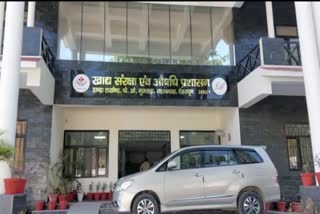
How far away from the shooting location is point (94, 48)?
12.6m

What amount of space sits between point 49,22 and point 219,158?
788 cm

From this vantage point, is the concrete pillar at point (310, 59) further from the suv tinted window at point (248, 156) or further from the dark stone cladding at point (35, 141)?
the dark stone cladding at point (35, 141)

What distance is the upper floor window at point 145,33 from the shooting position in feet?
41.2

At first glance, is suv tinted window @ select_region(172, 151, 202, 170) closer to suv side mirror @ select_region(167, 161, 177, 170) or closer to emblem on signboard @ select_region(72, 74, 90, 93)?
suv side mirror @ select_region(167, 161, 177, 170)

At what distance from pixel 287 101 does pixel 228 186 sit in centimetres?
590

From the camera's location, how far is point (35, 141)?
35.7 feet

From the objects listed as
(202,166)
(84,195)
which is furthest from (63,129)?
(202,166)

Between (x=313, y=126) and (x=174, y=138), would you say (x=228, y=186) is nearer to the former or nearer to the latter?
(x=313, y=126)

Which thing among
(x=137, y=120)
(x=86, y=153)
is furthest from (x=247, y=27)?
(x=86, y=153)

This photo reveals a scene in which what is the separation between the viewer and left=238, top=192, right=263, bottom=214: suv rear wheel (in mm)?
8062

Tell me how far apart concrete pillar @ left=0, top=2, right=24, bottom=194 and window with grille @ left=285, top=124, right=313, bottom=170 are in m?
9.39

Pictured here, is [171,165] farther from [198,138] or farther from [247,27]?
[247,27]

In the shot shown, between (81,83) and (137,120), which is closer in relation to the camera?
(81,83)

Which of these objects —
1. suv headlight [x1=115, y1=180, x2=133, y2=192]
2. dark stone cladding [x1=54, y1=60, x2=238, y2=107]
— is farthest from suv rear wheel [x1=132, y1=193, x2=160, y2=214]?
dark stone cladding [x1=54, y1=60, x2=238, y2=107]
